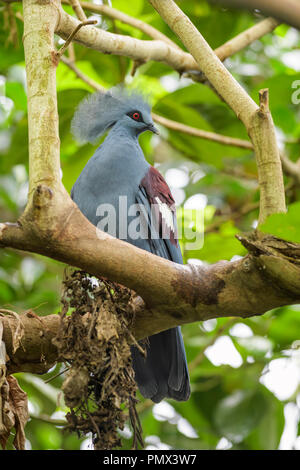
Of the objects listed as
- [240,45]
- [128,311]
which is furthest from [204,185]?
[128,311]

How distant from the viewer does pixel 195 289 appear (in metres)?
2.31

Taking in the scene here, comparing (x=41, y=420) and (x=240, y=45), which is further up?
(x=240, y=45)

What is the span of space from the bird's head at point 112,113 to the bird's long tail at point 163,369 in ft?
4.92

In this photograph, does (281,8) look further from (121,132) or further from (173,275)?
(121,132)

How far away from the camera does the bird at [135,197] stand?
3.38 meters

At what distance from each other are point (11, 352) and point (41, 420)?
5.54ft

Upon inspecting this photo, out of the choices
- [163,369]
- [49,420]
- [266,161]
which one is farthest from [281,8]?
[49,420]

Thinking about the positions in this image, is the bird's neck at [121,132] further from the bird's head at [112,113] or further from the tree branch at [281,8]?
the tree branch at [281,8]

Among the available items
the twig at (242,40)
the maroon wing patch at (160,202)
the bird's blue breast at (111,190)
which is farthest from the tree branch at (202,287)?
the twig at (242,40)

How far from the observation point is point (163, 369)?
3402 mm

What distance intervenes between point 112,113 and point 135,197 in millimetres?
772
